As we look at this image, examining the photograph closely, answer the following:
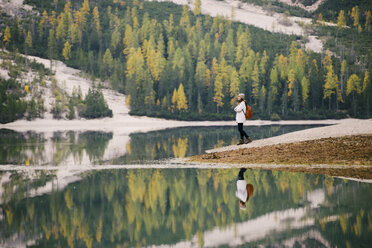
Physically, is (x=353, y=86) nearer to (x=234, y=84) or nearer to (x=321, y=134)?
(x=234, y=84)

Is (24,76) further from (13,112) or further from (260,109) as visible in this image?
(260,109)

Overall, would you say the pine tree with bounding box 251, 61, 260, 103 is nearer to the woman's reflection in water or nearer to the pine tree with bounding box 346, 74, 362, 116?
the pine tree with bounding box 346, 74, 362, 116

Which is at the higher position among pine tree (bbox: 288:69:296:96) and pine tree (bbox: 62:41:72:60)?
pine tree (bbox: 62:41:72:60)

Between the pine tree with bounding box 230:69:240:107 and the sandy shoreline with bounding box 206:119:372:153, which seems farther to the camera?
the pine tree with bounding box 230:69:240:107

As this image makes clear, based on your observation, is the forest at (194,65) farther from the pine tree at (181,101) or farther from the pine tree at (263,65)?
the pine tree at (263,65)

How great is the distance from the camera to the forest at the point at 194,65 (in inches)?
4690

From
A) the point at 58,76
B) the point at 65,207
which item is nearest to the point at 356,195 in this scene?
the point at 65,207

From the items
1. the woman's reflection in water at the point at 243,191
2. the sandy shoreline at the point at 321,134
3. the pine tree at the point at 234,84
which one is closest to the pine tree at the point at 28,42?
the pine tree at the point at 234,84

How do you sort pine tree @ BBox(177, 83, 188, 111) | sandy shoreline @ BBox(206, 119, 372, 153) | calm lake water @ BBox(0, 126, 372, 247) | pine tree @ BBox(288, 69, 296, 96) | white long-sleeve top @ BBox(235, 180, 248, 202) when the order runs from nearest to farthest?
1. calm lake water @ BBox(0, 126, 372, 247)
2. white long-sleeve top @ BBox(235, 180, 248, 202)
3. sandy shoreline @ BBox(206, 119, 372, 153)
4. pine tree @ BBox(177, 83, 188, 111)
5. pine tree @ BBox(288, 69, 296, 96)

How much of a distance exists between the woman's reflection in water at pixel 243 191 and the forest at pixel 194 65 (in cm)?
9283

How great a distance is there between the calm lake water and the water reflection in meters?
0.02

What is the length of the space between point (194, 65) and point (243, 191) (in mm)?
121355

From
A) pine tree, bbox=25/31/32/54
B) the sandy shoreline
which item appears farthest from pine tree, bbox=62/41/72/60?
the sandy shoreline

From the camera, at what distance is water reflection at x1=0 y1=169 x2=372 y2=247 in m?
11.0
